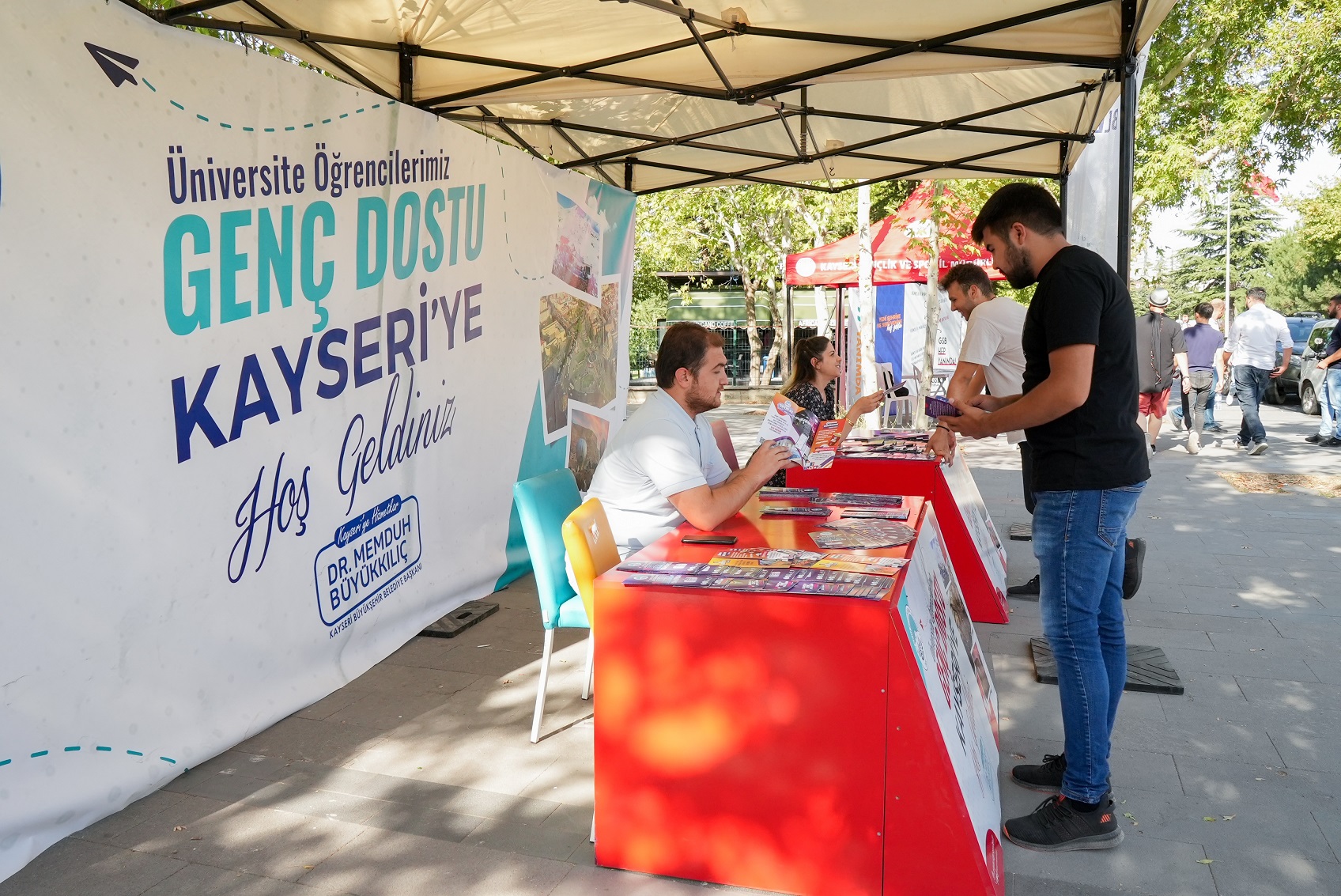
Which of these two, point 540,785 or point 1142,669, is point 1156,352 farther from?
point 540,785

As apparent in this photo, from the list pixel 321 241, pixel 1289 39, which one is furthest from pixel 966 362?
pixel 1289 39

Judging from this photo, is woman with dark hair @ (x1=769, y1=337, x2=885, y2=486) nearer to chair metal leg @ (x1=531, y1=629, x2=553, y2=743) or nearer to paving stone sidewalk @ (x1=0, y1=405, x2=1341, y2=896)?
paving stone sidewalk @ (x1=0, y1=405, x2=1341, y2=896)

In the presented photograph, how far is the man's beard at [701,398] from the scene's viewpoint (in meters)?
3.48

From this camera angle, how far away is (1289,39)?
11.7m

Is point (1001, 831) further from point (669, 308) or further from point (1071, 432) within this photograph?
point (669, 308)

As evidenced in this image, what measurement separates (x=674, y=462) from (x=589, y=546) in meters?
0.44

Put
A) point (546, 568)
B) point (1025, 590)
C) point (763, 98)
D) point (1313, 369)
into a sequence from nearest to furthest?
point (546, 568), point (763, 98), point (1025, 590), point (1313, 369)

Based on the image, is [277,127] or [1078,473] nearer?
[1078,473]

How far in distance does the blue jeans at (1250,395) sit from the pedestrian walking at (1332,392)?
62cm

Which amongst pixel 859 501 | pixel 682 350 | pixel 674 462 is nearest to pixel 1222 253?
pixel 859 501

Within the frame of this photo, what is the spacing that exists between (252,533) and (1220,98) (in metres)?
14.1

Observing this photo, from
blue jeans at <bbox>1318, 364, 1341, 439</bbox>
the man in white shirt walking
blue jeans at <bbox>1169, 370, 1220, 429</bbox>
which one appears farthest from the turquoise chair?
blue jeans at <bbox>1318, 364, 1341, 439</bbox>

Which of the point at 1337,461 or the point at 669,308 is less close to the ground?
the point at 669,308

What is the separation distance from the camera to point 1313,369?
14.6 m
